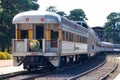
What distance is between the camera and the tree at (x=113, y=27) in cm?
13588

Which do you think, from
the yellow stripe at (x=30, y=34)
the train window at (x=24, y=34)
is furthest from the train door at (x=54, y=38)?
the train window at (x=24, y=34)

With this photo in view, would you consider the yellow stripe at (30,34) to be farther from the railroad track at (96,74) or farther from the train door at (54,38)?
the railroad track at (96,74)

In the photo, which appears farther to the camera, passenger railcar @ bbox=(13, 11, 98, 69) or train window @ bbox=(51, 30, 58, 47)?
train window @ bbox=(51, 30, 58, 47)

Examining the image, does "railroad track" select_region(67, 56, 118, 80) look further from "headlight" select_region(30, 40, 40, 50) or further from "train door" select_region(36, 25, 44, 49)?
"train door" select_region(36, 25, 44, 49)

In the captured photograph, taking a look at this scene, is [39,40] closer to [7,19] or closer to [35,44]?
[35,44]

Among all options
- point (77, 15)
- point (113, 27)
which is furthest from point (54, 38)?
point (113, 27)

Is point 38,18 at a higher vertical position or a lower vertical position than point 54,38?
higher

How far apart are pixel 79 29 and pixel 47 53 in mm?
8809

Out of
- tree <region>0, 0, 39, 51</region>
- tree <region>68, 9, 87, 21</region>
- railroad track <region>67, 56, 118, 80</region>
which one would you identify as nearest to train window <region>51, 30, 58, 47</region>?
railroad track <region>67, 56, 118, 80</region>

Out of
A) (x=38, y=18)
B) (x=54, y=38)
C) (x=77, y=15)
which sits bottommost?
(x=54, y=38)

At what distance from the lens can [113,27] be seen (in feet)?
461

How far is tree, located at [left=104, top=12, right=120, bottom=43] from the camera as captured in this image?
446ft

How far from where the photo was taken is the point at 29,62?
2183 centimetres

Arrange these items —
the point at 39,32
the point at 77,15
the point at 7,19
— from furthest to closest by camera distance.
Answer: the point at 77,15 < the point at 7,19 < the point at 39,32
